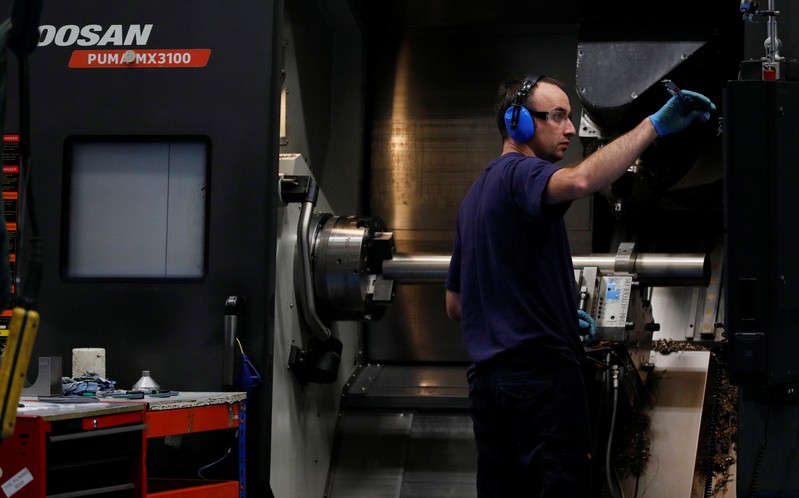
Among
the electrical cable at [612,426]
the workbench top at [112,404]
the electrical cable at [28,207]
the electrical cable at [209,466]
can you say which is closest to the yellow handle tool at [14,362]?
the electrical cable at [28,207]

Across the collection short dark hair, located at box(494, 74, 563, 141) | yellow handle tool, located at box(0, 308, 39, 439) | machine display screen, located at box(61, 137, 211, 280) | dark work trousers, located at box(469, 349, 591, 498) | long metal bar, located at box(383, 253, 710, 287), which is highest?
short dark hair, located at box(494, 74, 563, 141)

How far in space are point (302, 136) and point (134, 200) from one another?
90 centimetres

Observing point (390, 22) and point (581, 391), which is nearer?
point (581, 391)

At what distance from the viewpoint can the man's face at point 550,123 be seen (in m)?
2.97

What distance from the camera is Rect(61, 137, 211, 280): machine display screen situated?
3.78 metres

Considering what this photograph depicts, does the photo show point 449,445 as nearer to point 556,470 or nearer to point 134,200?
point 134,200

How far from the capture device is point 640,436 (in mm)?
4566

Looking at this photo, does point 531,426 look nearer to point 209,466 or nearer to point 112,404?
point 112,404

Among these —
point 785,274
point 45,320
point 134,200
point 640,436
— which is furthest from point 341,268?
point 785,274

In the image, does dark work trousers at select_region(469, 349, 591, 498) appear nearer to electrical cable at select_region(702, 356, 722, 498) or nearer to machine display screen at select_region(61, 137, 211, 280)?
machine display screen at select_region(61, 137, 211, 280)

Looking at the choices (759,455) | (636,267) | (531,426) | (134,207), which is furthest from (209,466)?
(636,267)

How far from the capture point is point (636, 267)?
4.39m

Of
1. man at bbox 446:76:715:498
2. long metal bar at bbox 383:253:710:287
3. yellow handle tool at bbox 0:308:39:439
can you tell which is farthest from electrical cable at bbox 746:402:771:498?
yellow handle tool at bbox 0:308:39:439

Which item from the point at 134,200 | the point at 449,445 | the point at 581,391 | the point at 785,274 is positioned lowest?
the point at 449,445
